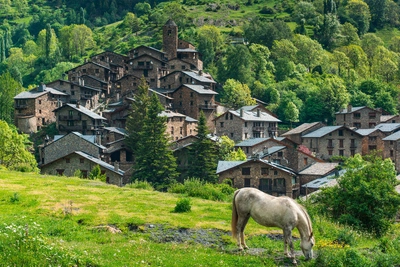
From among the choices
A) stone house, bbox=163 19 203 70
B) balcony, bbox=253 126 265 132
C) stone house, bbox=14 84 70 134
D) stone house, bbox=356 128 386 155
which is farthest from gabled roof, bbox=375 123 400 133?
stone house, bbox=14 84 70 134

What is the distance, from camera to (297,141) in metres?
111

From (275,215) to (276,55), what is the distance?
12984 centimetres

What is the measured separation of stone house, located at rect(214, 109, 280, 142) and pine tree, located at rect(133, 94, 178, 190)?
60.4 ft

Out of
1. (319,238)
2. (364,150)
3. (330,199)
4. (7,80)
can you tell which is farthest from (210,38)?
(319,238)

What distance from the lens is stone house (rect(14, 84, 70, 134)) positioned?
110 metres

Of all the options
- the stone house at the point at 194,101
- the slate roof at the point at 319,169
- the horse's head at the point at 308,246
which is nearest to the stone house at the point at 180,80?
the stone house at the point at 194,101

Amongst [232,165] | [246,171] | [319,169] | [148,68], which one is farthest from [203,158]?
[148,68]

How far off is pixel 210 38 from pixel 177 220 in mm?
126114

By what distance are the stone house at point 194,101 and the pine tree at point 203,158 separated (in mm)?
22373

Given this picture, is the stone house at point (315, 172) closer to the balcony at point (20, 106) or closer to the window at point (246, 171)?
the window at point (246, 171)

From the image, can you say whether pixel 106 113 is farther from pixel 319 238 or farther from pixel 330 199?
pixel 319 238

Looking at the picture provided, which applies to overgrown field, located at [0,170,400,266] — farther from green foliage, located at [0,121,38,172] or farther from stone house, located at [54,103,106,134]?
stone house, located at [54,103,106,134]

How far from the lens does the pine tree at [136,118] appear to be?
97.5m

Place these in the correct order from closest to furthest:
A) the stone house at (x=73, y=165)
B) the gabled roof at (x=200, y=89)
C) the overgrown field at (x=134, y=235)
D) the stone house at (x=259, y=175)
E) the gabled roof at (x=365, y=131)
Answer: the overgrown field at (x=134, y=235) < the stone house at (x=73, y=165) < the stone house at (x=259, y=175) < the gabled roof at (x=365, y=131) < the gabled roof at (x=200, y=89)
